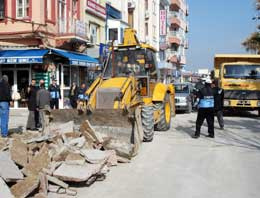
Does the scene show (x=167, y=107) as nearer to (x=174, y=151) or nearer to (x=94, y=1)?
(x=174, y=151)

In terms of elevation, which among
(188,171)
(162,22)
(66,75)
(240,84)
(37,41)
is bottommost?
(188,171)

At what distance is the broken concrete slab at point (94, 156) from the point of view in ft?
26.6

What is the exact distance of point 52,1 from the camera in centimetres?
2414

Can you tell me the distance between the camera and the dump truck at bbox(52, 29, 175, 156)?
10.2 m

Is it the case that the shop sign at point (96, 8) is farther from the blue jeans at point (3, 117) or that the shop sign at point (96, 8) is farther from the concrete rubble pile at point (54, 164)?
the concrete rubble pile at point (54, 164)

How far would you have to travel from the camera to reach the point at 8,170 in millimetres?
6922

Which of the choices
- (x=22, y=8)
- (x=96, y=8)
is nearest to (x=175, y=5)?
(x=96, y=8)

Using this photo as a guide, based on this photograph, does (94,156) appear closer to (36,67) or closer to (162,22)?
(36,67)

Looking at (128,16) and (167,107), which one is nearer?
(167,107)

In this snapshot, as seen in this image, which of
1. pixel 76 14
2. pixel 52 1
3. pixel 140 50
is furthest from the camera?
pixel 76 14

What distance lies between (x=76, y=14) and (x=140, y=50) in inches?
571

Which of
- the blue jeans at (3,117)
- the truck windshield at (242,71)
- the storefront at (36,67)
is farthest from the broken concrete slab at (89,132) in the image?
the truck windshield at (242,71)

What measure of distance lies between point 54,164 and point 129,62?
6.29 m

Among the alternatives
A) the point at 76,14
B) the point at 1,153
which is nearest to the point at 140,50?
the point at 1,153
